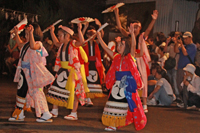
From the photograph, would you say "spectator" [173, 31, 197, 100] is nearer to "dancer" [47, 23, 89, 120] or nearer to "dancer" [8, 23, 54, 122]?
"dancer" [47, 23, 89, 120]

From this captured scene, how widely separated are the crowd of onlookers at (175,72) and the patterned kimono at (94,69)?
4.77ft

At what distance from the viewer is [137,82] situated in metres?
5.01

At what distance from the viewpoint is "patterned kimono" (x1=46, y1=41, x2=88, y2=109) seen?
5777 millimetres

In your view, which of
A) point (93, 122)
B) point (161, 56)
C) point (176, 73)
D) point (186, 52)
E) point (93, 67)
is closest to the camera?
point (93, 122)

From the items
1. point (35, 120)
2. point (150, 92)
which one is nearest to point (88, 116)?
point (35, 120)

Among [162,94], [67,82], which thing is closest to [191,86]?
[162,94]

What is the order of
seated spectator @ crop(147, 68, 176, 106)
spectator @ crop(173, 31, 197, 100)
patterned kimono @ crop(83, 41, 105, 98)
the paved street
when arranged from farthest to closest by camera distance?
seated spectator @ crop(147, 68, 176, 106), spectator @ crop(173, 31, 197, 100), patterned kimono @ crop(83, 41, 105, 98), the paved street

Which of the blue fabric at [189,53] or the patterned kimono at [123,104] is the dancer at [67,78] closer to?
the patterned kimono at [123,104]

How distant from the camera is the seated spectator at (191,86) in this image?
7.54 m

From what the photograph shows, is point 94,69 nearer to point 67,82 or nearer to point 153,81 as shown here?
point 67,82

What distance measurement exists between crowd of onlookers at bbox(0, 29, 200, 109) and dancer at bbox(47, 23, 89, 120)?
2.71m

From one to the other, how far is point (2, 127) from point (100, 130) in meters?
1.57

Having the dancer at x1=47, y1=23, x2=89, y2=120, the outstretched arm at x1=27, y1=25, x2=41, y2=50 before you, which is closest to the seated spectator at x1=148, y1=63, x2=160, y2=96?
the dancer at x1=47, y1=23, x2=89, y2=120

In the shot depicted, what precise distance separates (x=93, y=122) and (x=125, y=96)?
3.74ft
